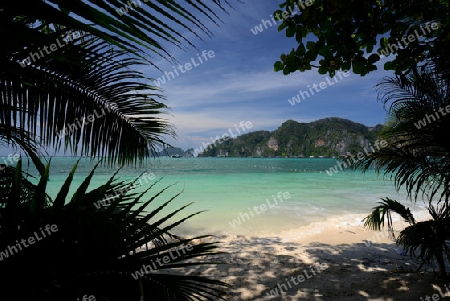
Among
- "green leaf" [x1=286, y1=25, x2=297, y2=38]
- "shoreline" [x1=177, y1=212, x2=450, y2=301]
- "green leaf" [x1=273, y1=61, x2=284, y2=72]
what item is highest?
"green leaf" [x1=286, y1=25, x2=297, y2=38]

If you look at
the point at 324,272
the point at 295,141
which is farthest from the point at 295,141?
the point at 324,272

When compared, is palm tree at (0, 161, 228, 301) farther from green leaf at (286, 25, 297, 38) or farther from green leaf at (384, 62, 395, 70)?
green leaf at (384, 62, 395, 70)

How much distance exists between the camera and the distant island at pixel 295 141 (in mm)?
105800

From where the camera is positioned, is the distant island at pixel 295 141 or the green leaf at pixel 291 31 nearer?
the green leaf at pixel 291 31

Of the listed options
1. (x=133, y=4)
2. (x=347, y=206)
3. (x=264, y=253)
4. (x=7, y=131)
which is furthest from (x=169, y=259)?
(x=347, y=206)

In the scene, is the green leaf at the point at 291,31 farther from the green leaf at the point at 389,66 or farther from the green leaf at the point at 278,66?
the green leaf at the point at 389,66

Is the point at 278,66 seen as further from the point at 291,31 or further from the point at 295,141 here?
the point at 295,141

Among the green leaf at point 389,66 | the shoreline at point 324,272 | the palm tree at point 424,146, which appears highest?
the green leaf at point 389,66

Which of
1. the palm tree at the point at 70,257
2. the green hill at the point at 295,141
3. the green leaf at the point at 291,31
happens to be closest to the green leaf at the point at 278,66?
the green leaf at the point at 291,31

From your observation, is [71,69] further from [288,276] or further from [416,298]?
[416,298]

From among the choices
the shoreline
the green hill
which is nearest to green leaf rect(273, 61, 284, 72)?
the shoreline

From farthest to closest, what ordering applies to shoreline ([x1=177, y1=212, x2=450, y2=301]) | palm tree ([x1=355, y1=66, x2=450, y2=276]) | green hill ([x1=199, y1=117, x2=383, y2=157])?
green hill ([x1=199, y1=117, x2=383, y2=157]) < shoreline ([x1=177, y1=212, x2=450, y2=301]) < palm tree ([x1=355, y1=66, x2=450, y2=276])

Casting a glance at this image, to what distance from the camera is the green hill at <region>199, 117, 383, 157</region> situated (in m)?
106

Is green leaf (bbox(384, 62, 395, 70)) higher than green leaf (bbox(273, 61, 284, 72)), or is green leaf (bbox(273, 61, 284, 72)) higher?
green leaf (bbox(273, 61, 284, 72))
